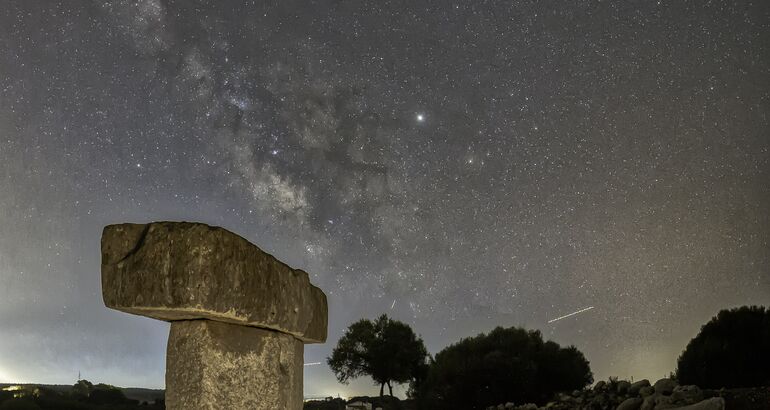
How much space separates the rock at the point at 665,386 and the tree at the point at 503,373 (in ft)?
15.4

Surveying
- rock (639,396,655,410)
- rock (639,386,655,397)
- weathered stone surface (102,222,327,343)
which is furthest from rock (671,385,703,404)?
weathered stone surface (102,222,327,343)

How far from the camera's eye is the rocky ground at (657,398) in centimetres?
920

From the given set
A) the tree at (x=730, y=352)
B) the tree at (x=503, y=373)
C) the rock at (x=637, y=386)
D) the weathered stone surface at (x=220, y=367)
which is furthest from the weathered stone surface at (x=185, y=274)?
the tree at (x=503, y=373)

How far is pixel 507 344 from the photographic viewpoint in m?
19.4

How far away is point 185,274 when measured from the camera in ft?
10.5

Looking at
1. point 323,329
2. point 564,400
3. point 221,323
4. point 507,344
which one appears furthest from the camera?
point 507,344

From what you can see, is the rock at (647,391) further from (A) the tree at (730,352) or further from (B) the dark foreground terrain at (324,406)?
(A) the tree at (730,352)

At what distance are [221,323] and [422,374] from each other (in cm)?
2340

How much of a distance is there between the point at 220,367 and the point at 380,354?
890 inches

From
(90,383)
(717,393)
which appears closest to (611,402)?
(717,393)

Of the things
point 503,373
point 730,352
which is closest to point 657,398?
point 730,352

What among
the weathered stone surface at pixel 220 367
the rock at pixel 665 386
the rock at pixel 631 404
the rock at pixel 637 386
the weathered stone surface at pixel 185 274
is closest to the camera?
the weathered stone surface at pixel 185 274

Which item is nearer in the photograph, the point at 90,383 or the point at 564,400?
the point at 564,400

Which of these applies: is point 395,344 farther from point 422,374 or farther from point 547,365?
point 547,365
